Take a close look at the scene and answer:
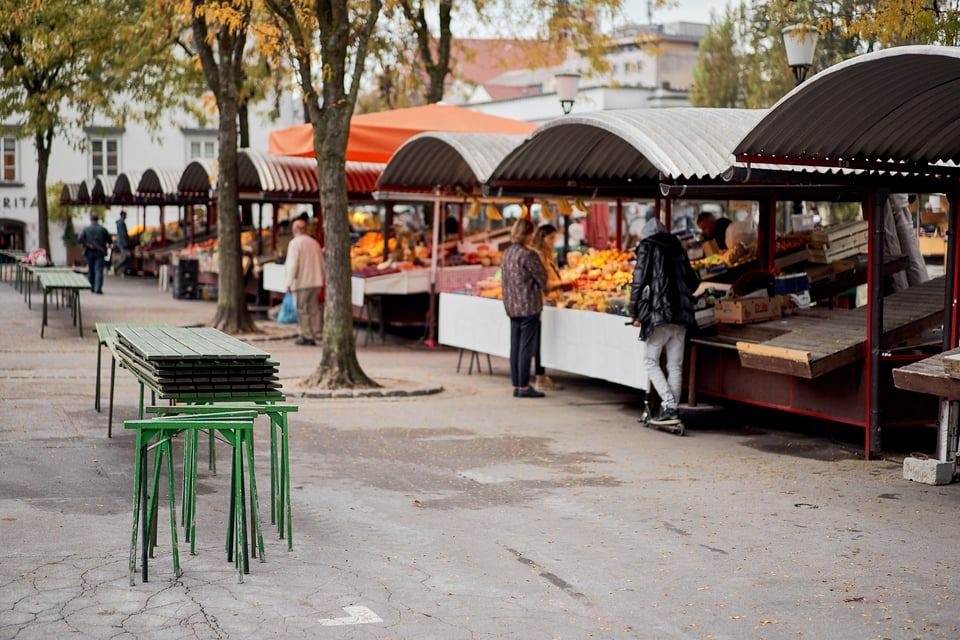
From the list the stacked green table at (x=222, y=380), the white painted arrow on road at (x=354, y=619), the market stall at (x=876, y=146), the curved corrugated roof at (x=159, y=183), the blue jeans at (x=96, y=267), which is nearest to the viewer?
the white painted arrow on road at (x=354, y=619)

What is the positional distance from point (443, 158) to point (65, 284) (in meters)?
6.34

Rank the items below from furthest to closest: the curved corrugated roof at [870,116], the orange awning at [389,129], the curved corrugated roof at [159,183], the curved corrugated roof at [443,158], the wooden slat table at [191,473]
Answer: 1. the curved corrugated roof at [159,183]
2. the orange awning at [389,129]
3. the curved corrugated roof at [443,158]
4. the curved corrugated roof at [870,116]
5. the wooden slat table at [191,473]

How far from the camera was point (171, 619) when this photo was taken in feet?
18.4

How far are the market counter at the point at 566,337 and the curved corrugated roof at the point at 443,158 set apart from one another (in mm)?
1889

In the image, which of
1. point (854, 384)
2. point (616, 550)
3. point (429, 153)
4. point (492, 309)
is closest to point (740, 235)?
point (492, 309)

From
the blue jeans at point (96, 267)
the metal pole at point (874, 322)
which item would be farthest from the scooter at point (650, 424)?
the blue jeans at point (96, 267)

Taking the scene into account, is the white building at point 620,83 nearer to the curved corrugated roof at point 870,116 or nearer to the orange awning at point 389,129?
the orange awning at point 389,129

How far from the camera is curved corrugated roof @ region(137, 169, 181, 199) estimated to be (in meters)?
33.3

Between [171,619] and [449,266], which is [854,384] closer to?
[171,619]

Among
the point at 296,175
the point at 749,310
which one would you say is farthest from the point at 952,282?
the point at 296,175

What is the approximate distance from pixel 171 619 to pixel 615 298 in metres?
8.57

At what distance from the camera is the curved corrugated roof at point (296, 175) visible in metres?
22.4

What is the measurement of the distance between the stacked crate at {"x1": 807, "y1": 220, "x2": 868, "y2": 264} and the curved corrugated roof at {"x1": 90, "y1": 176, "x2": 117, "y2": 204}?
32.0 m

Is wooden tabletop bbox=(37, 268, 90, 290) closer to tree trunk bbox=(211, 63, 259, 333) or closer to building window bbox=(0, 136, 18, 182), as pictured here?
tree trunk bbox=(211, 63, 259, 333)
